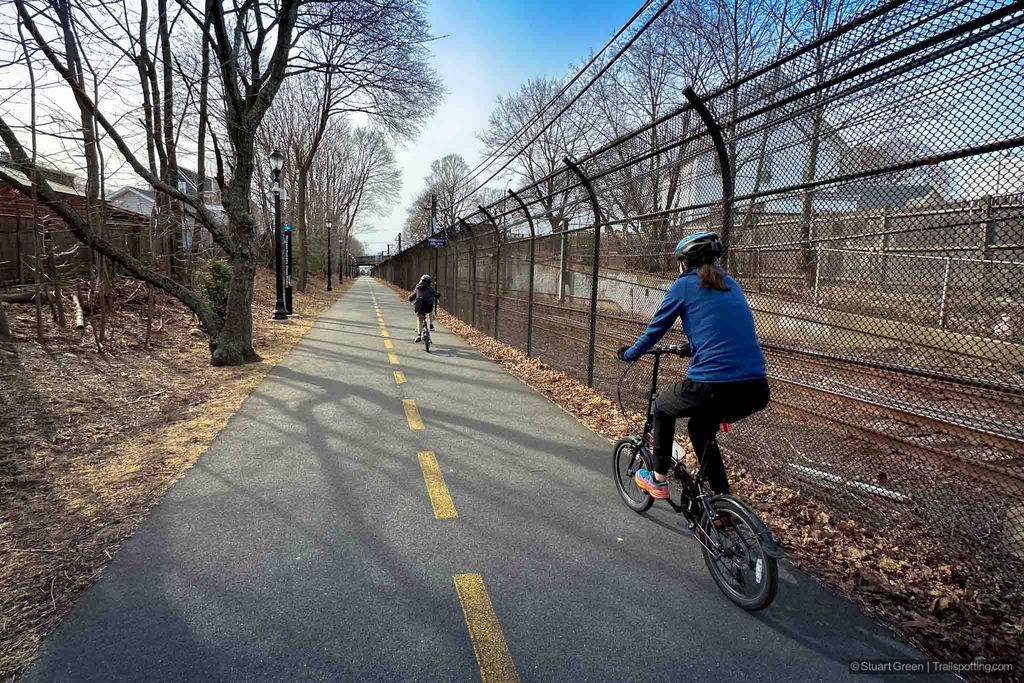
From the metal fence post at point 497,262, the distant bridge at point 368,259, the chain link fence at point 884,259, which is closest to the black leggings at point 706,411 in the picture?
the chain link fence at point 884,259

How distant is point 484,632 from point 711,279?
2.15m

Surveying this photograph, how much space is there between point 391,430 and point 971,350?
15.9 feet

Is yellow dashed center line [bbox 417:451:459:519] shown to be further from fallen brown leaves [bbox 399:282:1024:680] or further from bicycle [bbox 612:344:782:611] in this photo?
fallen brown leaves [bbox 399:282:1024:680]

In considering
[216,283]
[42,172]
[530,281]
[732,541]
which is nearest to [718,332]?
[732,541]

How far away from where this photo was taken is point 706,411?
9.44ft

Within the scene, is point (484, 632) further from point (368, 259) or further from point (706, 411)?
point (368, 259)

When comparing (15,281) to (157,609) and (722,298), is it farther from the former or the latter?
(722,298)

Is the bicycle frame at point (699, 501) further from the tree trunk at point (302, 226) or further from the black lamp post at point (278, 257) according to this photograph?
the tree trunk at point (302, 226)

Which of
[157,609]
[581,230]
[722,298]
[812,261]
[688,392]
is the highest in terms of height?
[581,230]

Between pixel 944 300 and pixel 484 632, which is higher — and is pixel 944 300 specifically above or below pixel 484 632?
above

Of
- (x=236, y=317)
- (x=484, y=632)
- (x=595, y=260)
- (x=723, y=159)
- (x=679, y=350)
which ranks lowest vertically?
(x=484, y=632)

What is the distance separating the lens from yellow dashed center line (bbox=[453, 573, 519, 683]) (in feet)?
7.22

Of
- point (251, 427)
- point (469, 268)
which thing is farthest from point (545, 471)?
point (469, 268)

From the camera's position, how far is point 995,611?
8.58ft
